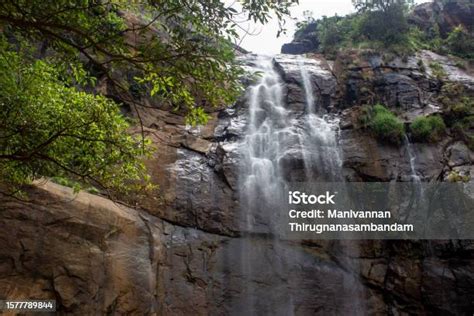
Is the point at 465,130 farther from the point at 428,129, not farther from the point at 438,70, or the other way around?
the point at 438,70

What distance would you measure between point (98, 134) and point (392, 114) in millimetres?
11859

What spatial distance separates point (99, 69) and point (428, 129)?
11.9m

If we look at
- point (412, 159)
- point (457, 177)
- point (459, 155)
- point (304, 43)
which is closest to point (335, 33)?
point (304, 43)

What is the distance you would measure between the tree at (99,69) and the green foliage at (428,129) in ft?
35.1

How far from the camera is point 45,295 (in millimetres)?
8375

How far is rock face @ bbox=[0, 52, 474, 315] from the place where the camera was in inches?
346

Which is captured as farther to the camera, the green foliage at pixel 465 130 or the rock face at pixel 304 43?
the rock face at pixel 304 43

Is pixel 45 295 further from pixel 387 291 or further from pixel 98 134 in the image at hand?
pixel 387 291

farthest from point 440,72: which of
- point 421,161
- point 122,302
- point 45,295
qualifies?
point 45,295

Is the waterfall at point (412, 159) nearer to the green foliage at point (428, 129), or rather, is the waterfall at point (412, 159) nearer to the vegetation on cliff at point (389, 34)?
the green foliage at point (428, 129)

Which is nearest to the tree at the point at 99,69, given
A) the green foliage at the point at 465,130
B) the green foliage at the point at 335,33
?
the green foliage at the point at 465,130

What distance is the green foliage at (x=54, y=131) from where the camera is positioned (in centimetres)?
528

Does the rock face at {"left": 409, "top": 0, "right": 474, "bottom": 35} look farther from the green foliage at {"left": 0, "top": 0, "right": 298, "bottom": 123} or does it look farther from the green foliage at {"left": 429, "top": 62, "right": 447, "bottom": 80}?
the green foliage at {"left": 0, "top": 0, "right": 298, "bottom": 123}

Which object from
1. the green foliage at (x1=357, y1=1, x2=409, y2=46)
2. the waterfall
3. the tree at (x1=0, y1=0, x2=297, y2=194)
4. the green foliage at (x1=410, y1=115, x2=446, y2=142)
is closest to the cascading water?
the waterfall
